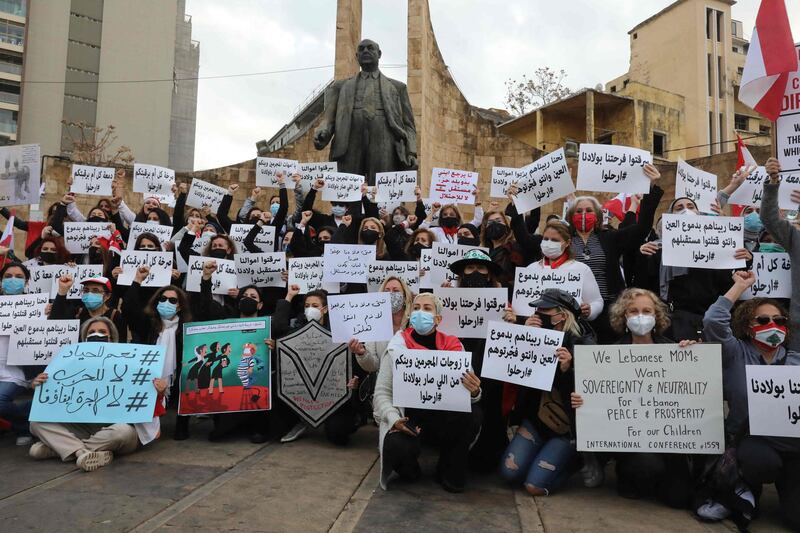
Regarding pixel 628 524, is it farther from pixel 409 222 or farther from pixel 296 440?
pixel 409 222

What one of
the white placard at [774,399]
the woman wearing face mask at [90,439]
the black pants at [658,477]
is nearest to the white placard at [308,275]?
the woman wearing face mask at [90,439]

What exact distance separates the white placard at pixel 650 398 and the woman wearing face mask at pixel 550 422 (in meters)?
0.17

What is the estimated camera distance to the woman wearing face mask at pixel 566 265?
5102 millimetres

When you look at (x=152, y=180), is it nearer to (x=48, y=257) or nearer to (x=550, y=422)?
(x=48, y=257)

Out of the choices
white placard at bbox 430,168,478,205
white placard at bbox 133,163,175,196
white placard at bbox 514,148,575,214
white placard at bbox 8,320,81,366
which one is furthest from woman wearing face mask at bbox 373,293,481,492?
white placard at bbox 133,163,175,196

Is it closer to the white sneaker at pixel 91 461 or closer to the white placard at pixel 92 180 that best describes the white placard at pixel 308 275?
the white sneaker at pixel 91 461

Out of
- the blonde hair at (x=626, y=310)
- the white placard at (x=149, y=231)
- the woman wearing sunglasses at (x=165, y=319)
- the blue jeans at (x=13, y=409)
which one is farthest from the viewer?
the white placard at (x=149, y=231)

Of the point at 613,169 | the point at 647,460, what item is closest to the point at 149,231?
the point at 613,169

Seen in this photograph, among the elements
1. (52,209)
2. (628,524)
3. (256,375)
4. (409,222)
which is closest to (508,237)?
(409,222)

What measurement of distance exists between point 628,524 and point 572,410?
89 cm

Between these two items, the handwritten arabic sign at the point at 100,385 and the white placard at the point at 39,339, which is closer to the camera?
the handwritten arabic sign at the point at 100,385

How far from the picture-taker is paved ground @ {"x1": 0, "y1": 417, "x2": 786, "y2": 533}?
12.1ft

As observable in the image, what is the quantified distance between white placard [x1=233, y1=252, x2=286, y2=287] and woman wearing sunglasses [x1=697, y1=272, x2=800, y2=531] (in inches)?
173

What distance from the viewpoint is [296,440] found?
18.5 feet
